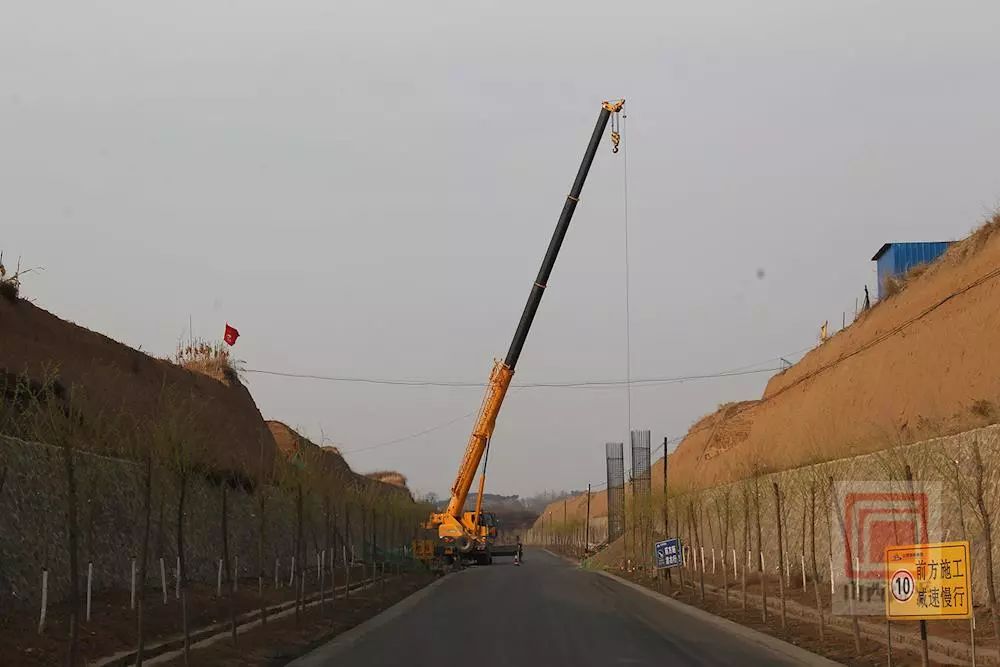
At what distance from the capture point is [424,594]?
129 ft

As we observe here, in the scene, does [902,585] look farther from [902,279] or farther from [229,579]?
[902,279]

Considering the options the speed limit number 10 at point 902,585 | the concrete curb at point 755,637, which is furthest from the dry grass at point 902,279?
the speed limit number 10 at point 902,585

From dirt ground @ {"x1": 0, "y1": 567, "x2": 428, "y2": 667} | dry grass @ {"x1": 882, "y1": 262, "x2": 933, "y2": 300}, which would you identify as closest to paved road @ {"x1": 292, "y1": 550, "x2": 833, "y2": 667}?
dirt ground @ {"x1": 0, "y1": 567, "x2": 428, "y2": 667}

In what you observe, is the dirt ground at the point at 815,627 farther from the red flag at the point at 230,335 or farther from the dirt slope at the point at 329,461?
the red flag at the point at 230,335

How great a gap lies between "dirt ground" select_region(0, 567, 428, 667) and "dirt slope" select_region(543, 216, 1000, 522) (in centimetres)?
1521

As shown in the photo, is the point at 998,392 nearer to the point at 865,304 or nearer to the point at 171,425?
the point at 171,425

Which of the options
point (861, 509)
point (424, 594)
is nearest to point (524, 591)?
point (424, 594)

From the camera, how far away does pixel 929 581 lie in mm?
13375

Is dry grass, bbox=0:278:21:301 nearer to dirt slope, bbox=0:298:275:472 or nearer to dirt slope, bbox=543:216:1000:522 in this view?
dirt slope, bbox=0:298:275:472

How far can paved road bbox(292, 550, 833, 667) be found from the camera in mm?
17594

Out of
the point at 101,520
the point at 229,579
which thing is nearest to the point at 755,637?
the point at 229,579

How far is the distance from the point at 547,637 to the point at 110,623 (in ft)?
27.7
